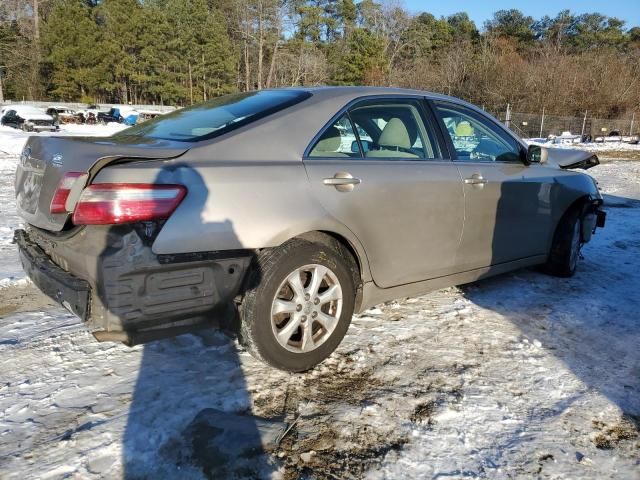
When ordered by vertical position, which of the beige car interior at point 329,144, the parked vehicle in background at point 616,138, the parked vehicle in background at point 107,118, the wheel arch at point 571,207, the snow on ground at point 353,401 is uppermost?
the parked vehicle in background at point 616,138

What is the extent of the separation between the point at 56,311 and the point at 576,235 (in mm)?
4426

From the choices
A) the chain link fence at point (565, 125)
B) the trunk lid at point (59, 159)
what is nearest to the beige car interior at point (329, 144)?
the trunk lid at point (59, 159)

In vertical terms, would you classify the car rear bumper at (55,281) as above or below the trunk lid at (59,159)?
below

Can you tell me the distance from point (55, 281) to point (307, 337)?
132 cm

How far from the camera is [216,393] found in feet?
8.79

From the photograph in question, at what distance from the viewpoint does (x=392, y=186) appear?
3160 millimetres

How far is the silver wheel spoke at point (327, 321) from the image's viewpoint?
2.91m

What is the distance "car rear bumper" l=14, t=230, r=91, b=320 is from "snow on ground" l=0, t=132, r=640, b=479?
0.54m

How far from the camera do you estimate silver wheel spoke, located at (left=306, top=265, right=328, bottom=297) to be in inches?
112

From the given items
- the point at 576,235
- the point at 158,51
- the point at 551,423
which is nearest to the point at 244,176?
the point at 551,423

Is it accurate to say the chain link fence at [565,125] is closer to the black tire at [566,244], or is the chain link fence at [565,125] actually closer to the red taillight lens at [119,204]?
the black tire at [566,244]

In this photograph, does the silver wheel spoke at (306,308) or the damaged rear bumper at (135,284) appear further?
the silver wheel spoke at (306,308)

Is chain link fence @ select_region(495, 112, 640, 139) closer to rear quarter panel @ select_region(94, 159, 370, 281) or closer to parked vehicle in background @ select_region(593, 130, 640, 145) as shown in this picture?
parked vehicle in background @ select_region(593, 130, 640, 145)

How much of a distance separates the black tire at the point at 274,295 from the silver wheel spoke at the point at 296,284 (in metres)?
0.04
